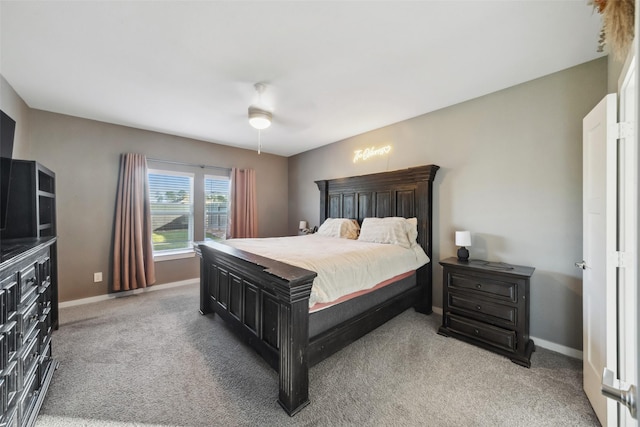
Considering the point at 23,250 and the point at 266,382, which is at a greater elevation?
the point at 23,250

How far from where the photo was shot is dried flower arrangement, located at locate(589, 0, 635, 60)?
91 centimetres

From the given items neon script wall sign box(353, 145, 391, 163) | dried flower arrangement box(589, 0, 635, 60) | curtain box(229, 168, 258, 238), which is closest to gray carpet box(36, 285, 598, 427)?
dried flower arrangement box(589, 0, 635, 60)

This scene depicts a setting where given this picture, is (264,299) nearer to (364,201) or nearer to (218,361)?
(218,361)

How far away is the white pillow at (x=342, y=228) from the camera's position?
152 inches

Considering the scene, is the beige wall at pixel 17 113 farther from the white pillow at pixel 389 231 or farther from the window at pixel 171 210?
the white pillow at pixel 389 231

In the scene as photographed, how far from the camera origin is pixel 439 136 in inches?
125

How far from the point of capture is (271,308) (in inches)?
76.1

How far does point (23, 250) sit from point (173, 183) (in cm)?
309

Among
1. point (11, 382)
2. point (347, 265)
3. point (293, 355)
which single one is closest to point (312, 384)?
point (293, 355)

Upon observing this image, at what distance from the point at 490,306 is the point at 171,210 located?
15.8ft

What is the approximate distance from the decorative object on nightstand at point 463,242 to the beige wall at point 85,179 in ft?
14.8

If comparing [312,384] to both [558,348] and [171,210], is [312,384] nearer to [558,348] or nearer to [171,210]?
[558,348]

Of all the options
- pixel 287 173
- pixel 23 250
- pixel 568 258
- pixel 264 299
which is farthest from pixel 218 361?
pixel 287 173

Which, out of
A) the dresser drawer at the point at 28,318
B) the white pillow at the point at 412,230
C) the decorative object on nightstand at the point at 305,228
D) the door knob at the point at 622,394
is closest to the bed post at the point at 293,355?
the door knob at the point at 622,394
